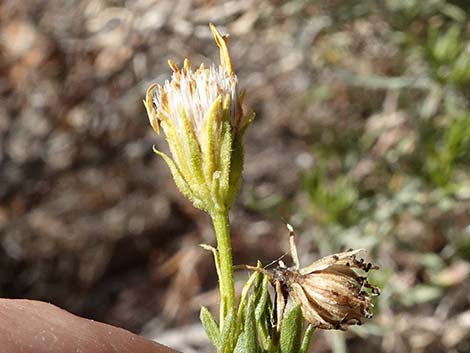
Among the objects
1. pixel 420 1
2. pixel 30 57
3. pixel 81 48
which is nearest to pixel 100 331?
pixel 420 1

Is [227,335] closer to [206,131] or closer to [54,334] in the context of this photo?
[206,131]

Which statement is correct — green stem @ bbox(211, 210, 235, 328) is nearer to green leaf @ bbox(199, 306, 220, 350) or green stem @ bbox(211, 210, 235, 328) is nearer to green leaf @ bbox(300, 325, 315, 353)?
green leaf @ bbox(199, 306, 220, 350)

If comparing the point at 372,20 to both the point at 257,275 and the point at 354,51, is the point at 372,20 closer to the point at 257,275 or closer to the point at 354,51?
the point at 354,51

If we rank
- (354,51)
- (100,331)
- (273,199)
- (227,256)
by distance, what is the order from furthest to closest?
(354,51)
(273,199)
(100,331)
(227,256)

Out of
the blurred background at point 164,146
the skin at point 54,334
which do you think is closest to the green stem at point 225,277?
the skin at point 54,334

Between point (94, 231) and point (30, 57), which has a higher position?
point (30, 57)

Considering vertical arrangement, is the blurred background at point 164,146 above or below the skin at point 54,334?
below

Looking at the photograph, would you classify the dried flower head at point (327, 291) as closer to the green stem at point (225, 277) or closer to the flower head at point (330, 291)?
the flower head at point (330, 291)

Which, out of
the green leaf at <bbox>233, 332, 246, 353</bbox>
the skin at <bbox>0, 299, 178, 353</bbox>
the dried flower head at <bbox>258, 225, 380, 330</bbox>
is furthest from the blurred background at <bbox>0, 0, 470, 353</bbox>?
the green leaf at <bbox>233, 332, 246, 353</bbox>
